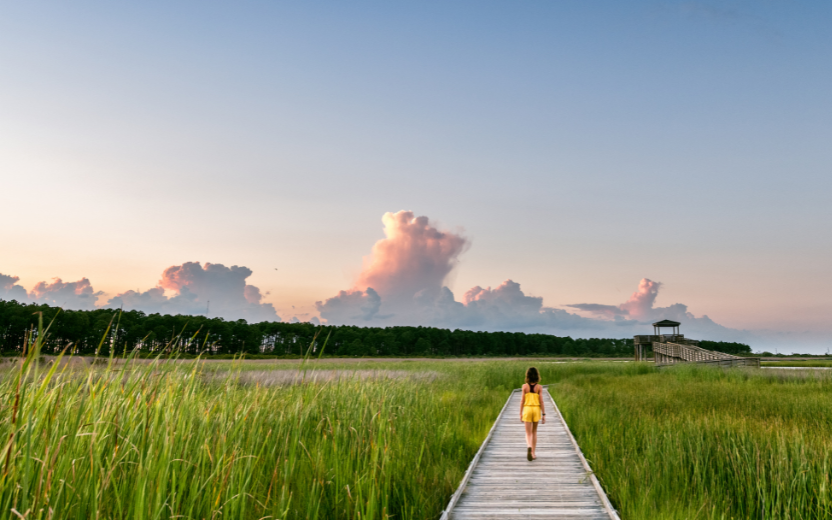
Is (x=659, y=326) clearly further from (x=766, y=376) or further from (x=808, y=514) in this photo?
(x=808, y=514)

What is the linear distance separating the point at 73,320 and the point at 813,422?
2831 inches

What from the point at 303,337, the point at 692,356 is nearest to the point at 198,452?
the point at 692,356

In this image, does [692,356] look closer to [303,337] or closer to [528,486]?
[528,486]

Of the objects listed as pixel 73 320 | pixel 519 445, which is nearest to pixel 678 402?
pixel 519 445

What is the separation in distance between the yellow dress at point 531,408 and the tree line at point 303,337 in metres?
40.4

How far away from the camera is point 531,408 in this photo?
23.6ft

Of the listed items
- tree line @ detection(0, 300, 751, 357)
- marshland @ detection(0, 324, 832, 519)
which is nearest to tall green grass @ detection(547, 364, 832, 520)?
marshland @ detection(0, 324, 832, 519)

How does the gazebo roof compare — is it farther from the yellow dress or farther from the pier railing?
the yellow dress

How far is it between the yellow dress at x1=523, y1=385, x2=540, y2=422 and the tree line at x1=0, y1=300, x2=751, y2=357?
40406mm

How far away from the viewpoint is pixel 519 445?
818 cm

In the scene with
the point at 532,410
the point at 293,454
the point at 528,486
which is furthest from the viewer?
the point at 532,410

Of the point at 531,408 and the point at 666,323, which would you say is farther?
the point at 666,323

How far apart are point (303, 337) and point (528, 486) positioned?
7954 centimetres

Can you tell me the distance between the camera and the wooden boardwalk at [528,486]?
491cm
